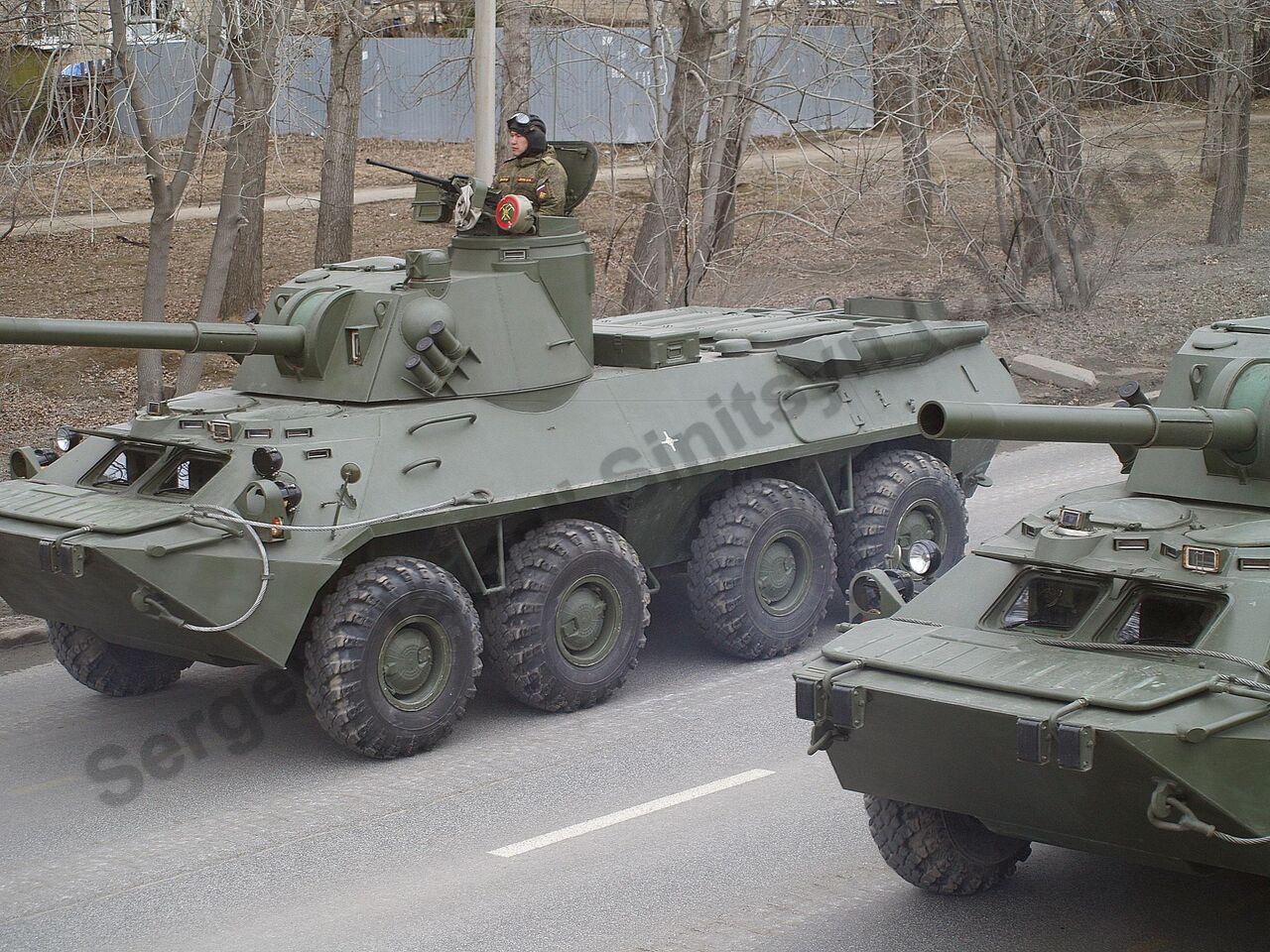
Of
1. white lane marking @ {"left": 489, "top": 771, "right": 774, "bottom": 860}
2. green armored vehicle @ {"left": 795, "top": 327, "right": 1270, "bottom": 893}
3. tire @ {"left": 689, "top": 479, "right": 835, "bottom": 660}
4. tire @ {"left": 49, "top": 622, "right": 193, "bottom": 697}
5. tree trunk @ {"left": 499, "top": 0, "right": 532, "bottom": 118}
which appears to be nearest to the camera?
green armored vehicle @ {"left": 795, "top": 327, "right": 1270, "bottom": 893}

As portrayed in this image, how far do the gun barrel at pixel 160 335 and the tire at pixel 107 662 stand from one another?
1.75 metres

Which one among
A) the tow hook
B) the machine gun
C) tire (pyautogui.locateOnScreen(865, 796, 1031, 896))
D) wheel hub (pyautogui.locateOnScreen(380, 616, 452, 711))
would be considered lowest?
tire (pyautogui.locateOnScreen(865, 796, 1031, 896))

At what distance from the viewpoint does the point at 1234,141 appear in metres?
23.1

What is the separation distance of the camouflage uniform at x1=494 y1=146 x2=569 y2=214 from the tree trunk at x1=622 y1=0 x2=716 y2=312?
19.4ft

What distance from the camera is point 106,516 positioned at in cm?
859

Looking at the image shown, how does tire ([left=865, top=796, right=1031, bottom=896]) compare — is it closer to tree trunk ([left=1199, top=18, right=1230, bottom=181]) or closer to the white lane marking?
the white lane marking

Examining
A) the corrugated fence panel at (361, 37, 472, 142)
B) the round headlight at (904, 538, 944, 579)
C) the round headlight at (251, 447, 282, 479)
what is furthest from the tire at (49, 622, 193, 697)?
the corrugated fence panel at (361, 37, 472, 142)

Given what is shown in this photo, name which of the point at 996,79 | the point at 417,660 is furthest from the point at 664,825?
the point at 996,79

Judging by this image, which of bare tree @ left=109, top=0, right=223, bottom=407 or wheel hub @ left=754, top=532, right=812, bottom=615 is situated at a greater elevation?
bare tree @ left=109, top=0, right=223, bottom=407

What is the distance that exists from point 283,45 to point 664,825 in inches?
306

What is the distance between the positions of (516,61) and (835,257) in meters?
7.47

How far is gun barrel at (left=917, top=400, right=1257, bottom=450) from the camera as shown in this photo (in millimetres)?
5781

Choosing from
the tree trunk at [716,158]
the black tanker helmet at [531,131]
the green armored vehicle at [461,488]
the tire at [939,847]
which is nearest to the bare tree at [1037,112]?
the tree trunk at [716,158]

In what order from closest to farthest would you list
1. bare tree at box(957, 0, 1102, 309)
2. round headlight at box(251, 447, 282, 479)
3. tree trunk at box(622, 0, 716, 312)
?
round headlight at box(251, 447, 282, 479)
tree trunk at box(622, 0, 716, 312)
bare tree at box(957, 0, 1102, 309)
